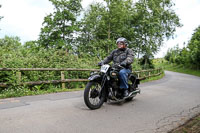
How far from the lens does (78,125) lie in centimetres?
360

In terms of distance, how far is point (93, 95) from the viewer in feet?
15.7

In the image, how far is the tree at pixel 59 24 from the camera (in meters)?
25.4

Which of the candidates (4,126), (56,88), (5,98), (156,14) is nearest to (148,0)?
(156,14)

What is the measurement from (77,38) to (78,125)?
24.9 meters

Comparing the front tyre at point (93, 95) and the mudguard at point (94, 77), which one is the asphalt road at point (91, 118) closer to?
the front tyre at point (93, 95)

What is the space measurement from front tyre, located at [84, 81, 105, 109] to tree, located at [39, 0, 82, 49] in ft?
68.0

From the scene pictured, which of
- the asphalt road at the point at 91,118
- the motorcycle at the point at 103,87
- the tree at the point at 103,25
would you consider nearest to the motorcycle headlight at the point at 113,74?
the motorcycle at the point at 103,87

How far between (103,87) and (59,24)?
23.0 metres

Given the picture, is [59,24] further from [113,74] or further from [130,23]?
[113,74]

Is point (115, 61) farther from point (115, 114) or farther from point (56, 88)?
point (56, 88)

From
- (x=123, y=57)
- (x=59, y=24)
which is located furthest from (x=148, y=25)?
(x=123, y=57)

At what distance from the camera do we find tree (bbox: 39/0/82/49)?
1001 inches

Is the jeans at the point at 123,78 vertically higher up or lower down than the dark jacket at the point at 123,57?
lower down

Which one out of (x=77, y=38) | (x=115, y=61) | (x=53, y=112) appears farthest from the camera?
(x=77, y=38)
